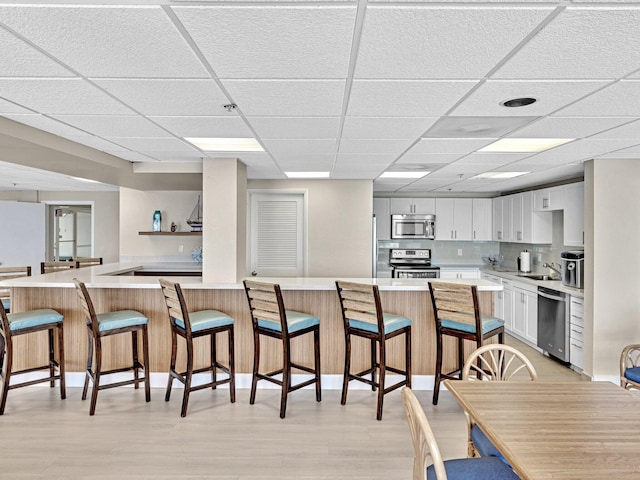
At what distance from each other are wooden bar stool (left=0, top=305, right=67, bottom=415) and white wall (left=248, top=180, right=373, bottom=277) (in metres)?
2.96

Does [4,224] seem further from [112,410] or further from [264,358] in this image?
[264,358]

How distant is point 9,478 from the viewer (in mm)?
2389

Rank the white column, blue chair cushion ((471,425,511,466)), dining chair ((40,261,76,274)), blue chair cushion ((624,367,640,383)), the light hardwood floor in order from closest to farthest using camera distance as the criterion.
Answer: blue chair cushion ((471,425,511,466)) → the light hardwood floor → blue chair cushion ((624,367,640,383)) → the white column → dining chair ((40,261,76,274))

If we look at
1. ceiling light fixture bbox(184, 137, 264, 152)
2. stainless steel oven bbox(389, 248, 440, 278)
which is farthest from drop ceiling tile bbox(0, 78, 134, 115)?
stainless steel oven bbox(389, 248, 440, 278)

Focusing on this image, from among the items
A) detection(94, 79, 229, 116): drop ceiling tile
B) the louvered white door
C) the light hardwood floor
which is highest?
detection(94, 79, 229, 116): drop ceiling tile

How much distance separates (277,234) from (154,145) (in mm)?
2569

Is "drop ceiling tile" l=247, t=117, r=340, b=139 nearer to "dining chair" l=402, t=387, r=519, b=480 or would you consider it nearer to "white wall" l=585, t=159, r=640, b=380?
"dining chair" l=402, t=387, r=519, b=480

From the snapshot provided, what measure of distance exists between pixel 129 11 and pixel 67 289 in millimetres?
3258

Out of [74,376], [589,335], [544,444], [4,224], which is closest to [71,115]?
[74,376]

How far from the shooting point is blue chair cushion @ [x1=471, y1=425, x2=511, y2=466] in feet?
5.88

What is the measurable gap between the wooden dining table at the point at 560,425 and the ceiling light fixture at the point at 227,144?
239cm

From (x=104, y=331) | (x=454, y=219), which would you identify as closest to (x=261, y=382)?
(x=104, y=331)

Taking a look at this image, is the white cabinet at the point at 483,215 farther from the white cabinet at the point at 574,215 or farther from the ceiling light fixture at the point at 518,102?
the ceiling light fixture at the point at 518,102

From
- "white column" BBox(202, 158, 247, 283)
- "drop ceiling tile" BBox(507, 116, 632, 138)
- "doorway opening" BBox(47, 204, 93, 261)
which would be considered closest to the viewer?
"drop ceiling tile" BBox(507, 116, 632, 138)
